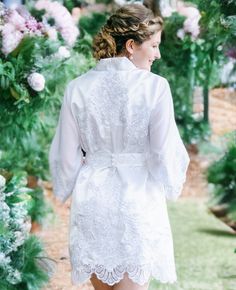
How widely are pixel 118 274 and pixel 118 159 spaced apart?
1.18 feet

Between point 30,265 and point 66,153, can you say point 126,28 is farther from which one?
point 30,265

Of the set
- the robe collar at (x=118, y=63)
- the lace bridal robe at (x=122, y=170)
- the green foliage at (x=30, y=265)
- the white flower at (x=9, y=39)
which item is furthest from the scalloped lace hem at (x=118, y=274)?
the white flower at (x=9, y=39)

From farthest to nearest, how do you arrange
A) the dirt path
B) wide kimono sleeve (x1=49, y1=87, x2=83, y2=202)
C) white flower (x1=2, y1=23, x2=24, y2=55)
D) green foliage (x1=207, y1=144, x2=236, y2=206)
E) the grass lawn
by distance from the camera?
the dirt path, green foliage (x1=207, y1=144, x2=236, y2=206), the grass lawn, white flower (x1=2, y1=23, x2=24, y2=55), wide kimono sleeve (x1=49, y1=87, x2=83, y2=202)

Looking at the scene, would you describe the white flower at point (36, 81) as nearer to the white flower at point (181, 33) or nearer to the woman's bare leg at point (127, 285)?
the woman's bare leg at point (127, 285)

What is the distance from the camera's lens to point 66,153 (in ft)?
7.83

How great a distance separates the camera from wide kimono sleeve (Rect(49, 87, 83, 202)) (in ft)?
7.75

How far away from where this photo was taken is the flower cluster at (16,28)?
3680mm

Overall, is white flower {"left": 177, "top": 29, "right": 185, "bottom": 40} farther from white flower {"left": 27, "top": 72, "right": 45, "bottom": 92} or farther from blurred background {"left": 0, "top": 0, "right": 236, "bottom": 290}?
white flower {"left": 27, "top": 72, "right": 45, "bottom": 92}

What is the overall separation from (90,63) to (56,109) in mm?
407

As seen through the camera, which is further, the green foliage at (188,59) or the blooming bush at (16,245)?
the green foliage at (188,59)

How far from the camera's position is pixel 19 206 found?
3.46 meters

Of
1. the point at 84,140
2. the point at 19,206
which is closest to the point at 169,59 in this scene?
the point at 19,206

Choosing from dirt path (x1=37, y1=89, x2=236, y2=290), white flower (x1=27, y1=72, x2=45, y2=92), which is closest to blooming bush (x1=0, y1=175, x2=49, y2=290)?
white flower (x1=27, y1=72, x2=45, y2=92)

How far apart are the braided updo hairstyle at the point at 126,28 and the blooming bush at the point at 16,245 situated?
1.10 meters
